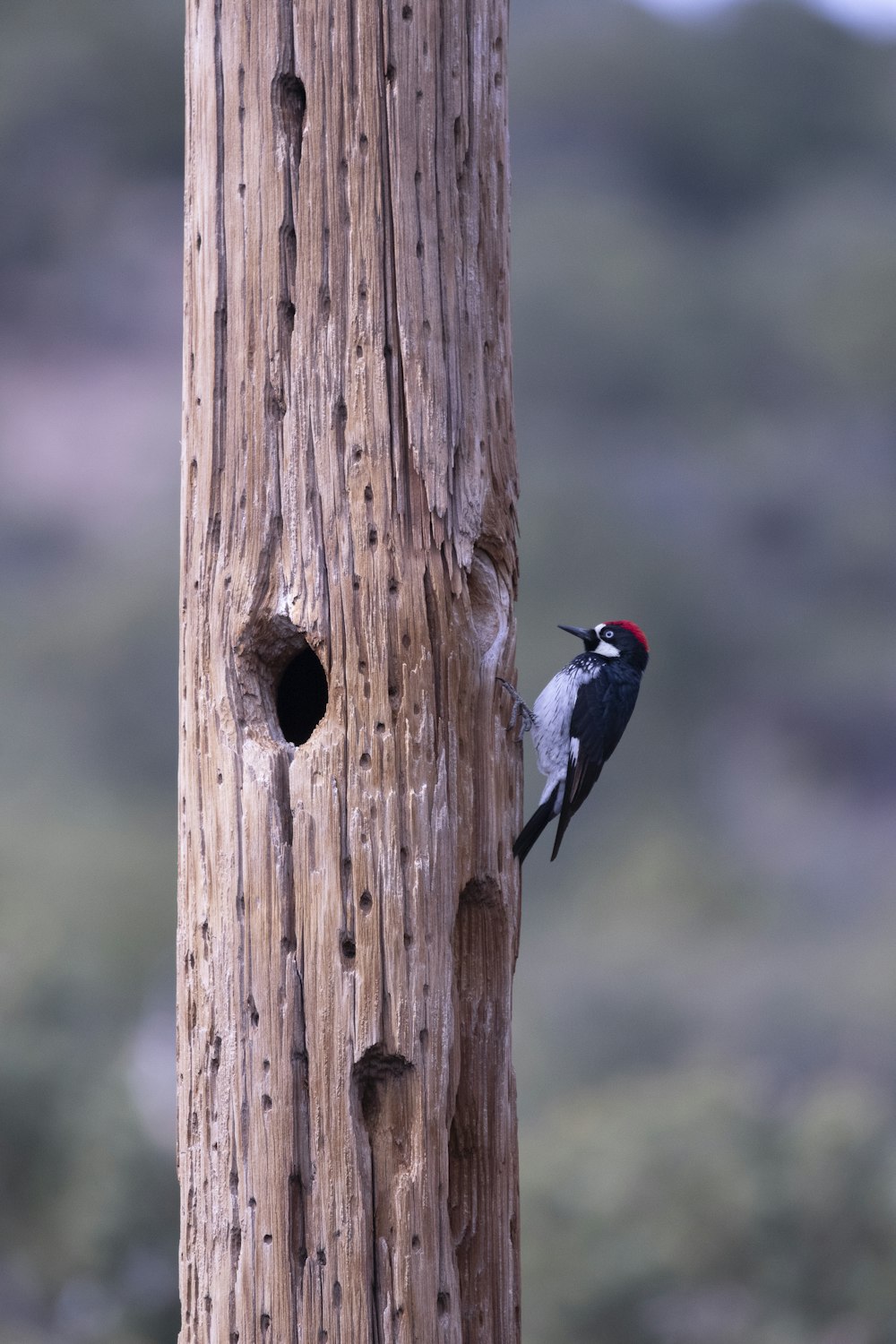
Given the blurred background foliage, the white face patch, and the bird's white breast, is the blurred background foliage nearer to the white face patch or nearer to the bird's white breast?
the white face patch

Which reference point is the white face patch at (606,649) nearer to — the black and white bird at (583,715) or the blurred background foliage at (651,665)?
the black and white bird at (583,715)

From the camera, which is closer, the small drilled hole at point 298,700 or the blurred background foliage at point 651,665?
the small drilled hole at point 298,700

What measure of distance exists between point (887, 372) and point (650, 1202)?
331 inches

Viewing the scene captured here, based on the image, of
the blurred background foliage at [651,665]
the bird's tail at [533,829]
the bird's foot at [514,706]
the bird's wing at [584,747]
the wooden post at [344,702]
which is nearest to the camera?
the wooden post at [344,702]

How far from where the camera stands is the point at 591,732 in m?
3.52

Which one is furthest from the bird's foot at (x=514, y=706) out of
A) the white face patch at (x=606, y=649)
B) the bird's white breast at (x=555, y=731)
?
the white face patch at (x=606, y=649)

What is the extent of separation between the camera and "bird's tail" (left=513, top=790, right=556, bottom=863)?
100 inches

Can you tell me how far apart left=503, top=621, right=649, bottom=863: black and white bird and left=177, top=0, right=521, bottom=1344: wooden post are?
0.75 m

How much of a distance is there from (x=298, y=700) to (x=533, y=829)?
0.66 meters

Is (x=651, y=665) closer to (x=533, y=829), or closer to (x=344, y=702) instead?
(x=533, y=829)

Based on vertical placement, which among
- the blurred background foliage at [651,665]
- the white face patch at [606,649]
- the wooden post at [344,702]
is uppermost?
the blurred background foliage at [651,665]

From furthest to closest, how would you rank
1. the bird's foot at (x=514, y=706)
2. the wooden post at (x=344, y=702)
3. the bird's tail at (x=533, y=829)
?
the bird's tail at (x=533, y=829), the bird's foot at (x=514, y=706), the wooden post at (x=344, y=702)

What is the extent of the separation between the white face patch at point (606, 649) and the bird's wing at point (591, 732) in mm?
113

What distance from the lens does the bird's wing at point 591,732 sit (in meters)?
3.33
